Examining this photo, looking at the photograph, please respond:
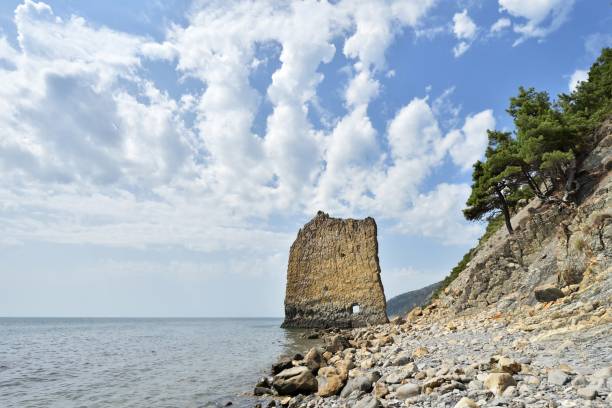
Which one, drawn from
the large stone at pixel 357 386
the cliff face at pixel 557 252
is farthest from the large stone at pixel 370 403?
the cliff face at pixel 557 252

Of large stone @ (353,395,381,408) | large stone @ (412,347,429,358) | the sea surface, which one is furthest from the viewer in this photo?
the sea surface

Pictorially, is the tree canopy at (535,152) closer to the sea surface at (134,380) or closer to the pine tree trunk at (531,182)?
the pine tree trunk at (531,182)

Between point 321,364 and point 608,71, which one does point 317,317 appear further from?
point 608,71

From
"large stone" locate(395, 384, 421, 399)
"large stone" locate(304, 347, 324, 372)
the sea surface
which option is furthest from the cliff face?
the sea surface

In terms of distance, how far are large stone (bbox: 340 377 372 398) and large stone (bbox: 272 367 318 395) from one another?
1705mm

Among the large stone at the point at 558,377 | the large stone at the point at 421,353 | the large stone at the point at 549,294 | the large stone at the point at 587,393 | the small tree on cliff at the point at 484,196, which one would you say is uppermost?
the small tree on cliff at the point at 484,196

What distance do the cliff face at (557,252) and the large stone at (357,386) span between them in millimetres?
6079

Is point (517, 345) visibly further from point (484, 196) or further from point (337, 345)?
point (484, 196)

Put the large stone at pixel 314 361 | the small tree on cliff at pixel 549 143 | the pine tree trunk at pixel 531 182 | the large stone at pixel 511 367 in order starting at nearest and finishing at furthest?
the large stone at pixel 511 367
the large stone at pixel 314 361
the small tree on cliff at pixel 549 143
the pine tree trunk at pixel 531 182

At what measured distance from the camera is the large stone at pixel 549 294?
12.4 m

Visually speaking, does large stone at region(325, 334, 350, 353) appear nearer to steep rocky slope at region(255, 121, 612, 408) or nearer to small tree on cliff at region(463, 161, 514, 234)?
steep rocky slope at region(255, 121, 612, 408)

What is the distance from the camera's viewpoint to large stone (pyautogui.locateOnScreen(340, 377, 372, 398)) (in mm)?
9128

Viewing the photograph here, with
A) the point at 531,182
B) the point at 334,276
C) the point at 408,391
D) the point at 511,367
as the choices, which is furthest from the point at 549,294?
the point at 334,276

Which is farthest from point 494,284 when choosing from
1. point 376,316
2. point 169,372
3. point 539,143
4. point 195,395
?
point 376,316
